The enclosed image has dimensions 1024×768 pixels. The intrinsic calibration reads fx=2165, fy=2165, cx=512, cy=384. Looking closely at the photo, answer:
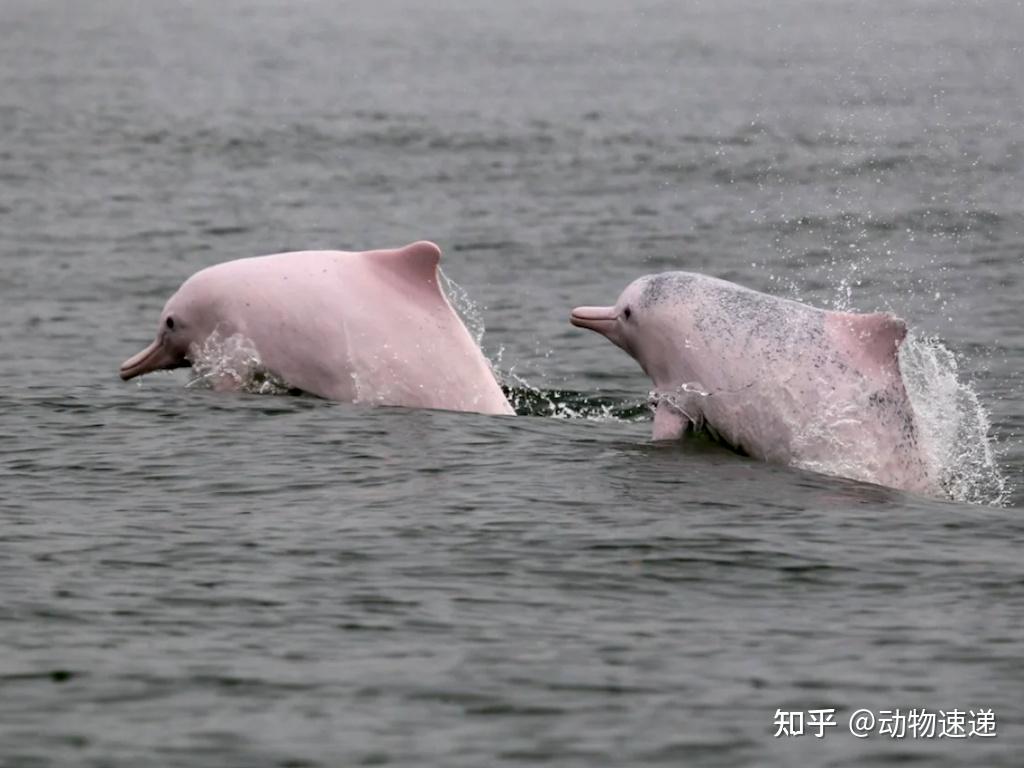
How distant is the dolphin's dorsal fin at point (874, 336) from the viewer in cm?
1803

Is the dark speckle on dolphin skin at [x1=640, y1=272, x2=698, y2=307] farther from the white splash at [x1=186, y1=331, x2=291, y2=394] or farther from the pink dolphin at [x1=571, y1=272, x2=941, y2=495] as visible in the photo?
the white splash at [x1=186, y1=331, x2=291, y2=394]

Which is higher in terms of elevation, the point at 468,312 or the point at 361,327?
the point at 361,327

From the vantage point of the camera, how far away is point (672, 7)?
6260 inches

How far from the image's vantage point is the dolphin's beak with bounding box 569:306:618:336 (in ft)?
65.6

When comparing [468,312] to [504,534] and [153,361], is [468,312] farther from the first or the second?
[504,534]

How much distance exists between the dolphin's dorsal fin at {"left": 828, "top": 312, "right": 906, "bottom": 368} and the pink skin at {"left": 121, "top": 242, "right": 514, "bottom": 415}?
365 centimetres

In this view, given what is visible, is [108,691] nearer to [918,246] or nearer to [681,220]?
[918,246]

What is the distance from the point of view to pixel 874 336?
18.1 m

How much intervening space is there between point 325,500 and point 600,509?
7.11 feet

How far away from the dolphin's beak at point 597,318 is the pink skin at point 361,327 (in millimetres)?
995

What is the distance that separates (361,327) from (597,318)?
2.19 m

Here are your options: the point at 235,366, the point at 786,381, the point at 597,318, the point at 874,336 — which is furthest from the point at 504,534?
the point at 235,366

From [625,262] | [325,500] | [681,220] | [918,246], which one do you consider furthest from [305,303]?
[681,220]

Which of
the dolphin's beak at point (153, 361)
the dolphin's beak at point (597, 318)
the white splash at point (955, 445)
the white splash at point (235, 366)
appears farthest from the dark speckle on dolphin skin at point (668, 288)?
the dolphin's beak at point (153, 361)
